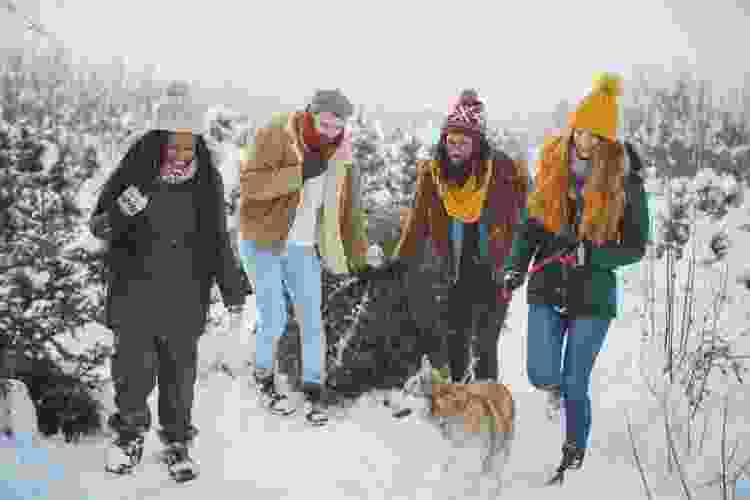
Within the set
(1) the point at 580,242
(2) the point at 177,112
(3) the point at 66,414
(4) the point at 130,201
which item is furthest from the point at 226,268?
(1) the point at 580,242

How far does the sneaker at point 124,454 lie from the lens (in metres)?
2.90

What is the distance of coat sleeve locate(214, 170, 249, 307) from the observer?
3.08 m

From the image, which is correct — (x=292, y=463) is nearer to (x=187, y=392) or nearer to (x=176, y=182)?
(x=187, y=392)

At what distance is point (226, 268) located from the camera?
3.12m

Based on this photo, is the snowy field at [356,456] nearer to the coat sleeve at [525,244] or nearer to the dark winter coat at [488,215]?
the coat sleeve at [525,244]

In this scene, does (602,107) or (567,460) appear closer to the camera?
(602,107)

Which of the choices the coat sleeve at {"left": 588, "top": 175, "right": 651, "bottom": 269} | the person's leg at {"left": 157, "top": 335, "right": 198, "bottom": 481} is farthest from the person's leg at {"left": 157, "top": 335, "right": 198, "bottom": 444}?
the coat sleeve at {"left": 588, "top": 175, "right": 651, "bottom": 269}

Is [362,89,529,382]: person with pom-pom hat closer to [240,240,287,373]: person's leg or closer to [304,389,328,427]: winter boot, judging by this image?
[304,389,328,427]: winter boot

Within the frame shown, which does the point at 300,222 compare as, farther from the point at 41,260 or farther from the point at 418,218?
the point at 41,260

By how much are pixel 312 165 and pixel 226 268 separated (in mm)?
957

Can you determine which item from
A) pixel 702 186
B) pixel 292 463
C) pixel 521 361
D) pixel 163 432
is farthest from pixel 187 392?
pixel 702 186

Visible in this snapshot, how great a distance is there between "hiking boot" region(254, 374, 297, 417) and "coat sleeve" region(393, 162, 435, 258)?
3.83 feet

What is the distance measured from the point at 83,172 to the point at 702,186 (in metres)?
11.7

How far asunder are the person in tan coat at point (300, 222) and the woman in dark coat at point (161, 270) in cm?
60
